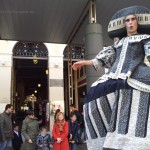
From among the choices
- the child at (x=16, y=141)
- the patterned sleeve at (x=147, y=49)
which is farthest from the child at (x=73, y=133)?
the patterned sleeve at (x=147, y=49)

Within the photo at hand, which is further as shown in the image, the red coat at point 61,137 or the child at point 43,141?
the red coat at point 61,137

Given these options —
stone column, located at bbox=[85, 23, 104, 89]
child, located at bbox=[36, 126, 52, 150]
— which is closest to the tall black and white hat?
stone column, located at bbox=[85, 23, 104, 89]

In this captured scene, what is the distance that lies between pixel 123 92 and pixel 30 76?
2460cm

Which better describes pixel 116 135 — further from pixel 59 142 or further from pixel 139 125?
pixel 59 142

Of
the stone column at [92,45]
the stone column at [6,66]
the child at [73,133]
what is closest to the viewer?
the stone column at [92,45]

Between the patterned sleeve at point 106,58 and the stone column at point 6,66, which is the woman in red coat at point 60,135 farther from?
the stone column at point 6,66

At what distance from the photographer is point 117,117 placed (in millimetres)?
2160

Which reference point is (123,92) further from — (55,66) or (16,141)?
(55,66)

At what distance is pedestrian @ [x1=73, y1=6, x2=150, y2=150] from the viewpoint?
6.80ft

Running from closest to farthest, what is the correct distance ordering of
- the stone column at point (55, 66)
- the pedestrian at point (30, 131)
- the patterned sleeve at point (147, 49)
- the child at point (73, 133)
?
the patterned sleeve at point (147, 49) < the pedestrian at point (30, 131) < the child at point (73, 133) < the stone column at point (55, 66)

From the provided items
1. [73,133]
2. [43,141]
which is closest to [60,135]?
[43,141]

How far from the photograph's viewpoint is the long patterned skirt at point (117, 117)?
6.70ft

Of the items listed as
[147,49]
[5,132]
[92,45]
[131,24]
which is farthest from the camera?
[5,132]

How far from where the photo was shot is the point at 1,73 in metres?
16.4
